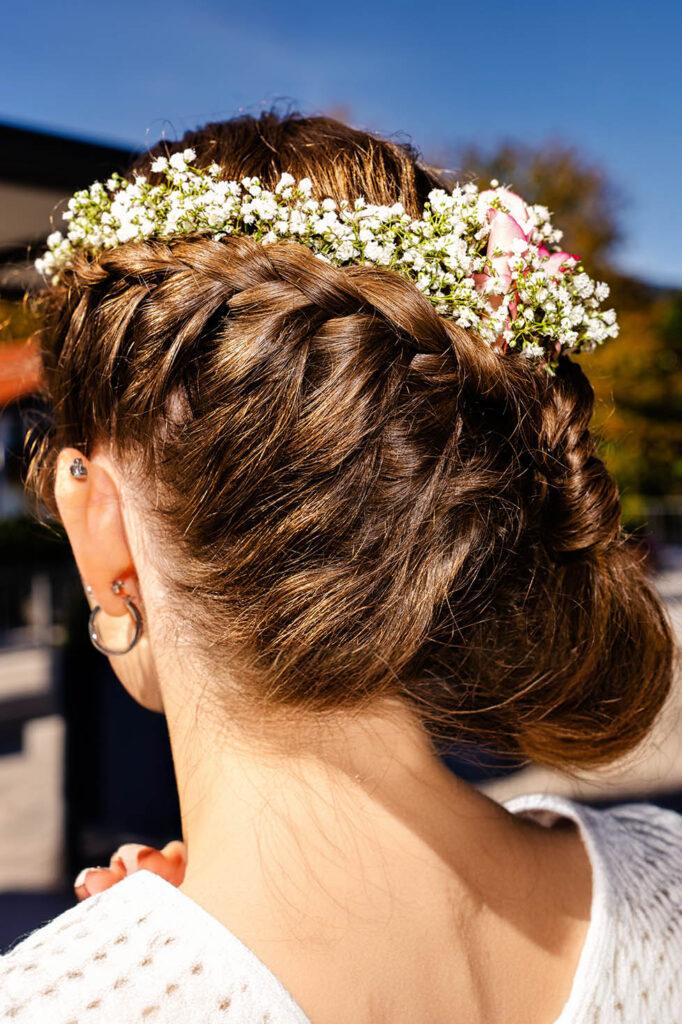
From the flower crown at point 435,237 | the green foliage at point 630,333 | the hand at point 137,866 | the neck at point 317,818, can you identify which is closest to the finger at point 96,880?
the hand at point 137,866

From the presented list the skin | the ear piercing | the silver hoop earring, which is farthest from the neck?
the ear piercing

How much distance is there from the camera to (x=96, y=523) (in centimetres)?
106

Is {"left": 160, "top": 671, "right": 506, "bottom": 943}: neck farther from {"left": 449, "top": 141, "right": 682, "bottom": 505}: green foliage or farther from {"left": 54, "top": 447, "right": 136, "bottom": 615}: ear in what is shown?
{"left": 449, "top": 141, "right": 682, "bottom": 505}: green foliage

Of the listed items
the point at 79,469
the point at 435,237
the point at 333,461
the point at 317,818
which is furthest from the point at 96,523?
the point at 435,237

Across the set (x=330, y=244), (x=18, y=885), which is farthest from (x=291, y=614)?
(x=18, y=885)

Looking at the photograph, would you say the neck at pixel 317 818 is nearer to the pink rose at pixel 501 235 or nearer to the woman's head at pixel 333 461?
the woman's head at pixel 333 461

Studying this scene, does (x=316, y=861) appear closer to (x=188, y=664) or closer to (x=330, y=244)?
(x=188, y=664)

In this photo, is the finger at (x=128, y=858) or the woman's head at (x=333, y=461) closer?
the woman's head at (x=333, y=461)

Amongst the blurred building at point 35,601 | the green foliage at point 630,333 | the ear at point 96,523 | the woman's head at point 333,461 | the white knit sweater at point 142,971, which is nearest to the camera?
the white knit sweater at point 142,971

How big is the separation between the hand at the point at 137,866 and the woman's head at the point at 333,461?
28 cm

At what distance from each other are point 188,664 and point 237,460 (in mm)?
260

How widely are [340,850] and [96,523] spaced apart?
461mm

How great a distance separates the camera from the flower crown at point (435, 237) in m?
1.03

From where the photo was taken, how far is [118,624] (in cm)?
113
